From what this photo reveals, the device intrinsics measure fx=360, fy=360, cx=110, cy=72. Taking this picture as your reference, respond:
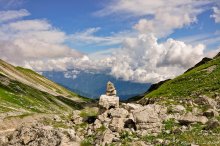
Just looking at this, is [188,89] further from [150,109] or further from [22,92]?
[22,92]

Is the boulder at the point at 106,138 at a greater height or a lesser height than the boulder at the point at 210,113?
lesser

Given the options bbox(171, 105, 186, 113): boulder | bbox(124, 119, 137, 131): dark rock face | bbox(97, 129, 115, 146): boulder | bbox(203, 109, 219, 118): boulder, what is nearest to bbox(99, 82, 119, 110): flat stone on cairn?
bbox(171, 105, 186, 113): boulder

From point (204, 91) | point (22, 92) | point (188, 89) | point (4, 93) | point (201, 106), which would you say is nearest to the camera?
point (201, 106)

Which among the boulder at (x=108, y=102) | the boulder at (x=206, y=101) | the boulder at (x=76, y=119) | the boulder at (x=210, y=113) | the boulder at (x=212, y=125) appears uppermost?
the boulder at (x=108, y=102)

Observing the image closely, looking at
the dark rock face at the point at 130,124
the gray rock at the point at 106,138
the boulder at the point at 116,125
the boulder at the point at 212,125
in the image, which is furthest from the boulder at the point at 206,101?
the gray rock at the point at 106,138

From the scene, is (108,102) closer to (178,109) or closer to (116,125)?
(116,125)

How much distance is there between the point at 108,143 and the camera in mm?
41656

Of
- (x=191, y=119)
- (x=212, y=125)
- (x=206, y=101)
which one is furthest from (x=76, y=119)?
(x=212, y=125)

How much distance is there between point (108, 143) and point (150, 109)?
38.5 feet

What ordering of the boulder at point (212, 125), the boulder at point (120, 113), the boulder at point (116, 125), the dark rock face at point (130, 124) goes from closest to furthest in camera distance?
the boulder at point (212, 125), the boulder at point (116, 125), the dark rock face at point (130, 124), the boulder at point (120, 113)

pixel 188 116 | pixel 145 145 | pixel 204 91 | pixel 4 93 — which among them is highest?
pixel 4 93

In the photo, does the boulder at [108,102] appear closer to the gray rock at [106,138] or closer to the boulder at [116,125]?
the boulder at [116,125]

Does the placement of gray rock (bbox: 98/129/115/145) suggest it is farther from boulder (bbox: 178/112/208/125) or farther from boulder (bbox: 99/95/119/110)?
boulder (bbox: 99/95/119/110)

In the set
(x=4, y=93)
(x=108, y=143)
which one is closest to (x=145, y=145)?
(x=108, y=143)
